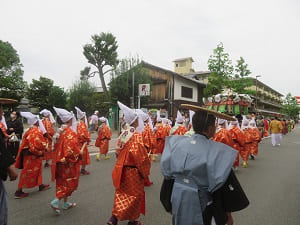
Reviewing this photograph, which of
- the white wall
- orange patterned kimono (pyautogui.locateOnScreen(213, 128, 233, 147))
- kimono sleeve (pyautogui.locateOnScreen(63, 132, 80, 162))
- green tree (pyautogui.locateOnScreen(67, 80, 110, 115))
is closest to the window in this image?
the white wall

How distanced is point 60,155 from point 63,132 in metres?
0.41

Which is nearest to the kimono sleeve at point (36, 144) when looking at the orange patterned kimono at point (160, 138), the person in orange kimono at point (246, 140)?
the orange patterned kimono at point (160, 138)

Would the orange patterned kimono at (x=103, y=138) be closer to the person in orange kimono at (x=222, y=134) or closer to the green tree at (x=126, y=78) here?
the person in orange kimono at (x=222, y=134)

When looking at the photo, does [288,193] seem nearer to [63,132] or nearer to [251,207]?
[251,207]

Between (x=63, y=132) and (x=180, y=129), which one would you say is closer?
(x=63, y=132)

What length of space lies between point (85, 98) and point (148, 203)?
83.7 ft

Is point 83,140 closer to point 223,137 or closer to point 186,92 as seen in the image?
point 223,137

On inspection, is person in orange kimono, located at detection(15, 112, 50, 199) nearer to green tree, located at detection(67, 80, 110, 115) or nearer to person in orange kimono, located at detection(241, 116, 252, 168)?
person in orange kimono, located at detection(241, 116, 252, 168)

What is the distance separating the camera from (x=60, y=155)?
157 inches

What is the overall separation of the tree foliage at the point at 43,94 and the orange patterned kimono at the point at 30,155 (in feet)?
95.4

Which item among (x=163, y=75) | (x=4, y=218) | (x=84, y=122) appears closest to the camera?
(x=4, y=218)

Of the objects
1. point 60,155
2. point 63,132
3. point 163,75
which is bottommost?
point 60,155

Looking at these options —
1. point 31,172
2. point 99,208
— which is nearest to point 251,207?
point 99,208

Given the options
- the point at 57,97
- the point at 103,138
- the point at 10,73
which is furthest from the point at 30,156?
the point at 57,97
